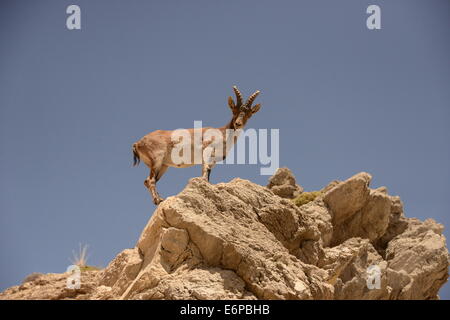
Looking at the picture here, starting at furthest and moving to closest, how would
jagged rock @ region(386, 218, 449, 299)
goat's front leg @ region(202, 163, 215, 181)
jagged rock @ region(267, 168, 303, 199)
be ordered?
jagged rock @ region(267, 168, 303, 199) → jagged rock @ region(386, 218, 449, 299) → goat's front leg @ region(202, 163, 215, 181)

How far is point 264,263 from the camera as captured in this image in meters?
10.6

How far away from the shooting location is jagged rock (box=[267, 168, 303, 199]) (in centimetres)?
2630

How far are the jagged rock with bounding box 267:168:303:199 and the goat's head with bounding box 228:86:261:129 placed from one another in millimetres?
8420

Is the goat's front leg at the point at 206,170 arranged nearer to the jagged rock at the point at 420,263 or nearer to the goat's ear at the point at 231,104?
the goat's ear at the point at 231,104

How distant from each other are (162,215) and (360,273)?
8.49m

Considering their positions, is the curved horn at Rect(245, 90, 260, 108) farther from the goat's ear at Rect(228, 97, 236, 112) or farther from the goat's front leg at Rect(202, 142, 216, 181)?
the goat's front leg at Rect(202, 142, 216, 181)

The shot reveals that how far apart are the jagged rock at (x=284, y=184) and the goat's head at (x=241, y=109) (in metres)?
8.42

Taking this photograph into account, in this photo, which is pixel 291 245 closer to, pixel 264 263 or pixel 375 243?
pixel 264 263

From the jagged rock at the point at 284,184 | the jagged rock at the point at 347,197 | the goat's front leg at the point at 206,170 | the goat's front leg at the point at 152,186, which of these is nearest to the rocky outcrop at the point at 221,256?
the jagged rock at the point at 347,197

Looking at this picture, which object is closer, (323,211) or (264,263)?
(264,263)

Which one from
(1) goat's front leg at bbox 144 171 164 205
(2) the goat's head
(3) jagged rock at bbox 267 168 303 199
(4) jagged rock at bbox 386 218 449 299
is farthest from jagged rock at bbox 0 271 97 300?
(3) jagged rock at bbox 267 168 303 199

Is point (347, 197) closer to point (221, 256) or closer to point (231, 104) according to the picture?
point (231, 104)

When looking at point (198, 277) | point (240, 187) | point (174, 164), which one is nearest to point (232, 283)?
point (198, 277)
